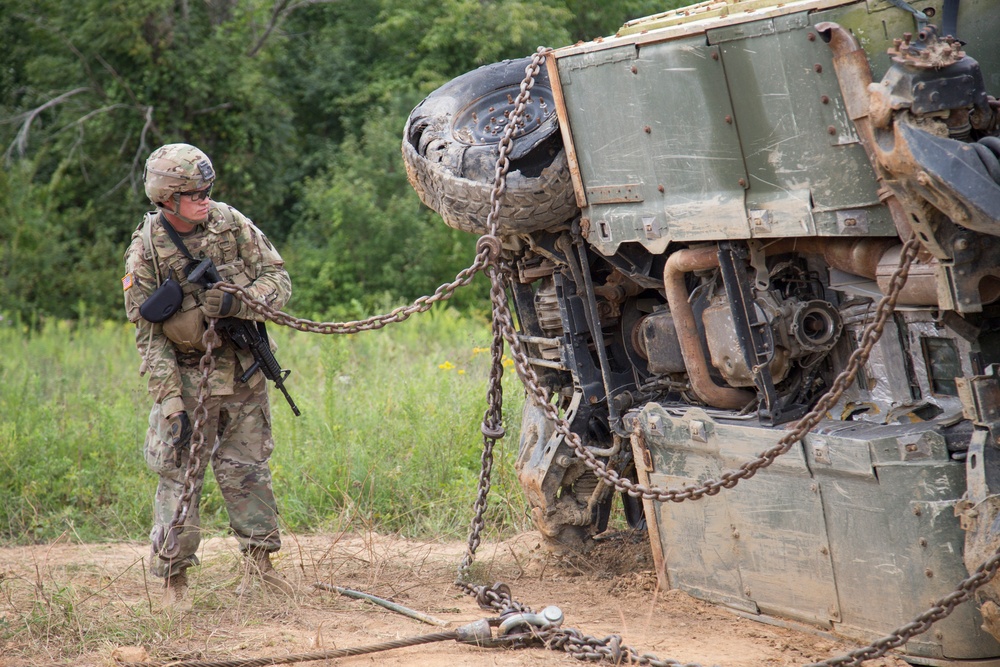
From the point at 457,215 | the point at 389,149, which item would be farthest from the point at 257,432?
the point at 389,149

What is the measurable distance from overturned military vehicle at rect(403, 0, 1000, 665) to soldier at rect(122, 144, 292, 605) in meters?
0.97

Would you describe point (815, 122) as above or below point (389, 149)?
below

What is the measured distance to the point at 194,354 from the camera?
5.59 m

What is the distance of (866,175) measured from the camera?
A: 3.93 meters

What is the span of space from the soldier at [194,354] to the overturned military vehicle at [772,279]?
3.19ft

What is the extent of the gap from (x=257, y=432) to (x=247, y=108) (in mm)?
11808

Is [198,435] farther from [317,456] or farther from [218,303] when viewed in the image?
[317,456]

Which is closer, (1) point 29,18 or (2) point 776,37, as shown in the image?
(2) point 776,37

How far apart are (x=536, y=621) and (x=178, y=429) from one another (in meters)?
1.94

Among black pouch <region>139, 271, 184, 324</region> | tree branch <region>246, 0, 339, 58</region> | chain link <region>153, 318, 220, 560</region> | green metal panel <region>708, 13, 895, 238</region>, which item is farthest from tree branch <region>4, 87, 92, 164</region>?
green metal panel <region>708, 13, 895, 238</region>

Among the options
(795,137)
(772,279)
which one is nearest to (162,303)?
(772,279)

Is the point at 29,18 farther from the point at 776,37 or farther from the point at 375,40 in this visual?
the point at 776,37

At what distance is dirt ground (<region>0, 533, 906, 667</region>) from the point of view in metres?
4.63

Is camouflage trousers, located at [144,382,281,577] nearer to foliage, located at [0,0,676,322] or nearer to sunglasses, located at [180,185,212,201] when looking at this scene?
sunglasses, located at [180,185,212,201]
